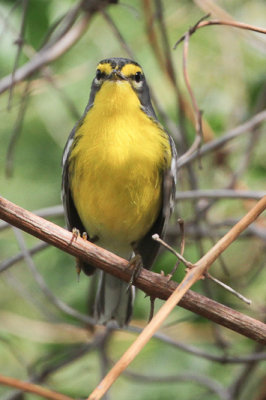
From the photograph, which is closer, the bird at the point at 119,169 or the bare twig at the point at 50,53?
the bird at the point at 119,169

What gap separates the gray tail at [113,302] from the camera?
3965 millimetres

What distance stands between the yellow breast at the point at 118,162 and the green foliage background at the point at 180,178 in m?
0.59

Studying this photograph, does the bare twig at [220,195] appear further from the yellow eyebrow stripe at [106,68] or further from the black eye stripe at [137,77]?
the yellow eyebrow stripe at [106,68]

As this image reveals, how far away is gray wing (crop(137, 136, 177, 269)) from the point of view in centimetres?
373

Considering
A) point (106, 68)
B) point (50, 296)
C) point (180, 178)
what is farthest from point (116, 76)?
point (50, 296)

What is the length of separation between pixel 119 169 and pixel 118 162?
0.12ft

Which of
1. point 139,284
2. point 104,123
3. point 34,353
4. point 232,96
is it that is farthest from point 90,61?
point 139,284

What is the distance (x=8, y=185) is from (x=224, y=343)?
1.97 meters

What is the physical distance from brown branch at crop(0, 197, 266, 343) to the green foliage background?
1394mm

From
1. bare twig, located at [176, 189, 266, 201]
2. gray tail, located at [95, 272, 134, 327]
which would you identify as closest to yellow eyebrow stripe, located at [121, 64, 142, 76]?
bare twig, located at [176, 189, 266, 201]

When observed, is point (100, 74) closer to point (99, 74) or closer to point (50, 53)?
point (99, 74)

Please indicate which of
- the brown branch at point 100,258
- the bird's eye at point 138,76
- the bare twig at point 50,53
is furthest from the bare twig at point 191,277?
the bare twig at point 50,53

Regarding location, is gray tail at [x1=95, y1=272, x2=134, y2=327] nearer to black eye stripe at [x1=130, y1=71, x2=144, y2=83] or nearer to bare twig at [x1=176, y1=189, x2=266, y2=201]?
bare twig at [x1=176, y1=189, x2=266, y2=201]

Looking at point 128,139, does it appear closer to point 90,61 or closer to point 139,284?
point 139,284
